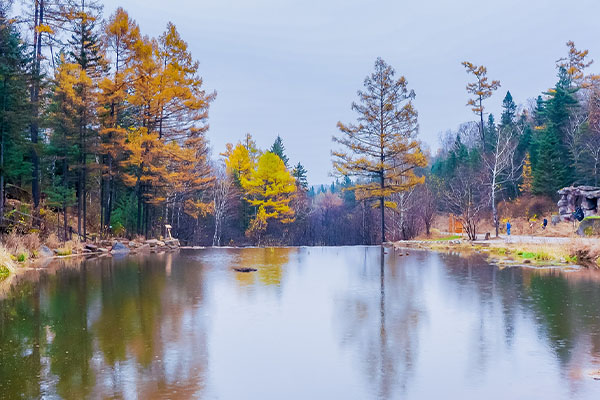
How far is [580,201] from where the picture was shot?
36.3 meters

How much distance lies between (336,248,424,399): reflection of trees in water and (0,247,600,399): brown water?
26mm

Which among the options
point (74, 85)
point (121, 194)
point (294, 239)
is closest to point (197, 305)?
point (74, 85)

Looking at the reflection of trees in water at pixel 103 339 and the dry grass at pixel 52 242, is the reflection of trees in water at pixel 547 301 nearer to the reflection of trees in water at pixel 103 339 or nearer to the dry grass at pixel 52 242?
the reflection of trees in water at pixel 103 339

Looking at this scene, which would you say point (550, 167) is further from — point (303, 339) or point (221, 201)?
point (303, 339)

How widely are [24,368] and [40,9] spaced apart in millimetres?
26846

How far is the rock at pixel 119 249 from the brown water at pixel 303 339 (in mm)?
12164

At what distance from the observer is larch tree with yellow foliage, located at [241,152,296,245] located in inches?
1763

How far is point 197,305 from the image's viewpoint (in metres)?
11.0

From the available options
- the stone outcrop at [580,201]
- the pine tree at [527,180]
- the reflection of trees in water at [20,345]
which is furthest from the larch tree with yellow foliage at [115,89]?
the pine tree at [527,180]

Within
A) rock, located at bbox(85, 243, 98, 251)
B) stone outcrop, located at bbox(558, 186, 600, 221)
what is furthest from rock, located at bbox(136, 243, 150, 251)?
stone outcrop, located at bbox(558, 186, 600, 221)

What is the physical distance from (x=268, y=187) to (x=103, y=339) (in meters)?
37.5

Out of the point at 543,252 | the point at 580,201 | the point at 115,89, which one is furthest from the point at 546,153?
the point at 115,89

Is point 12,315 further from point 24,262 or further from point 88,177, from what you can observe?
point 88,177

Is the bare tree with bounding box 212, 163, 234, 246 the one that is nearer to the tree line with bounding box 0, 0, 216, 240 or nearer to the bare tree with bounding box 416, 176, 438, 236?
the tree line with bounding box 0, 0, 216, 240
